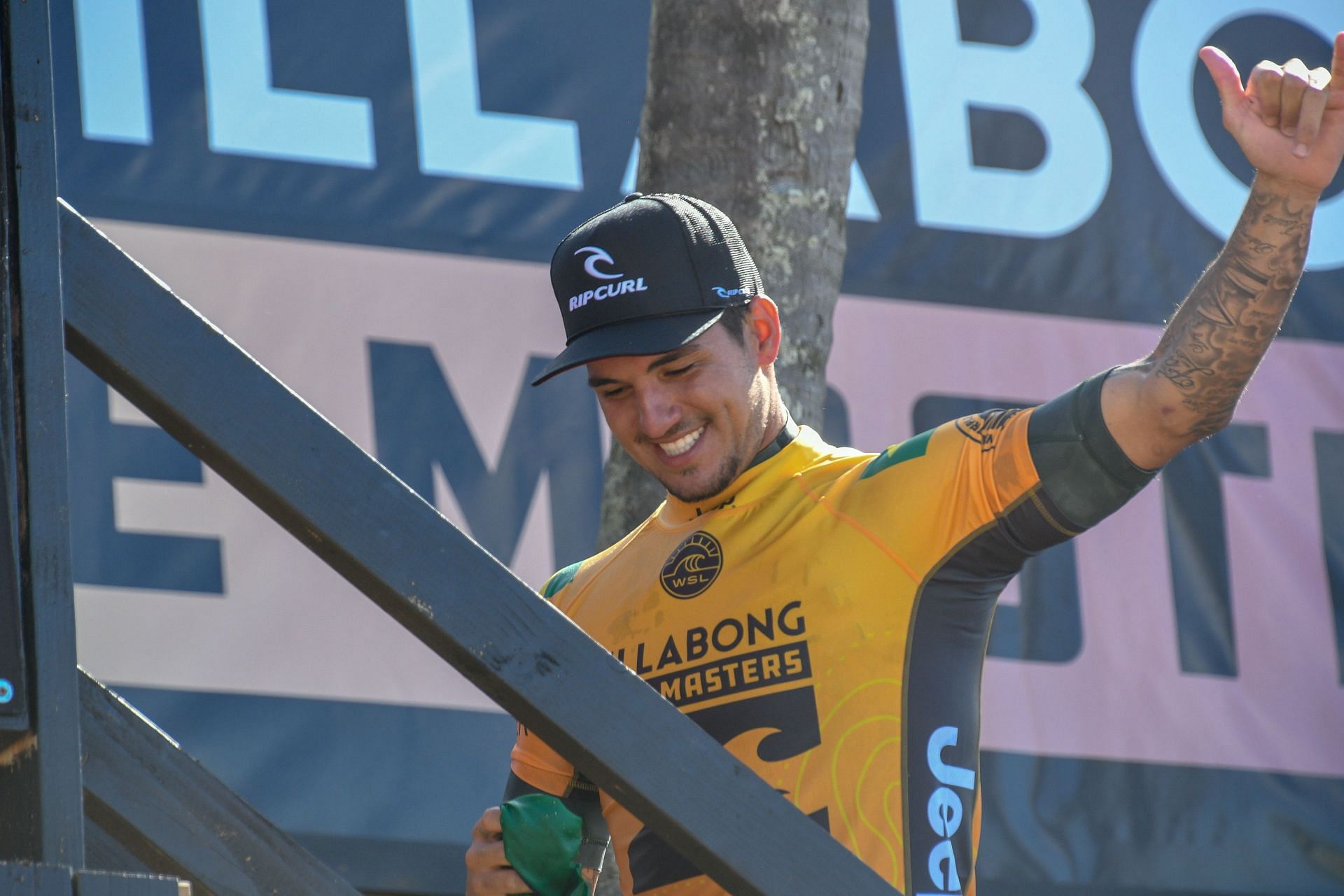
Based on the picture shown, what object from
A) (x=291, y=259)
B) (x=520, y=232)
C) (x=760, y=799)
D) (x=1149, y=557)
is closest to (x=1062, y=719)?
(x=1149, y=557)

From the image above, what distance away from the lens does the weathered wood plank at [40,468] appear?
1165 mm

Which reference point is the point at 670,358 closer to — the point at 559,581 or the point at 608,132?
the point at 559,581

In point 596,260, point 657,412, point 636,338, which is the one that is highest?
point 596,260

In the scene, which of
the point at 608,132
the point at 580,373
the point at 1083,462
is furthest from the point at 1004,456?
the point at 608,132

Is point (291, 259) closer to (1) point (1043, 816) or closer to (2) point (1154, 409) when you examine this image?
(1) point (1043, 816)

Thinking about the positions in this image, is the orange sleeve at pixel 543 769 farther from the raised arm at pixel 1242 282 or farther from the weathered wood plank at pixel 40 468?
the weathered wood plank at pixel 40 468

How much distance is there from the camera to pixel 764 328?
7.66 ft

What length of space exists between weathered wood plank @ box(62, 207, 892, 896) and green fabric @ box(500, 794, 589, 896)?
1.87 feet

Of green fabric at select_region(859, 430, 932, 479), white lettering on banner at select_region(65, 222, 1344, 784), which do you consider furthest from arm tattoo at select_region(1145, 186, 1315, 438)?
white lettering on banner at select_region(65, 222, 1344, 784)

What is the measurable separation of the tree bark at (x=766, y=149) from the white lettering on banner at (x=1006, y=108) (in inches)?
85.2

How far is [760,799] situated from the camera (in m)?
1.31

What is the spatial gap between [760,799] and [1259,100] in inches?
38.8

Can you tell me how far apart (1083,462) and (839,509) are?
360mm

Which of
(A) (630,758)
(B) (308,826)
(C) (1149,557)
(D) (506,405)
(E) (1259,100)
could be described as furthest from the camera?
(C) (1149,557)
